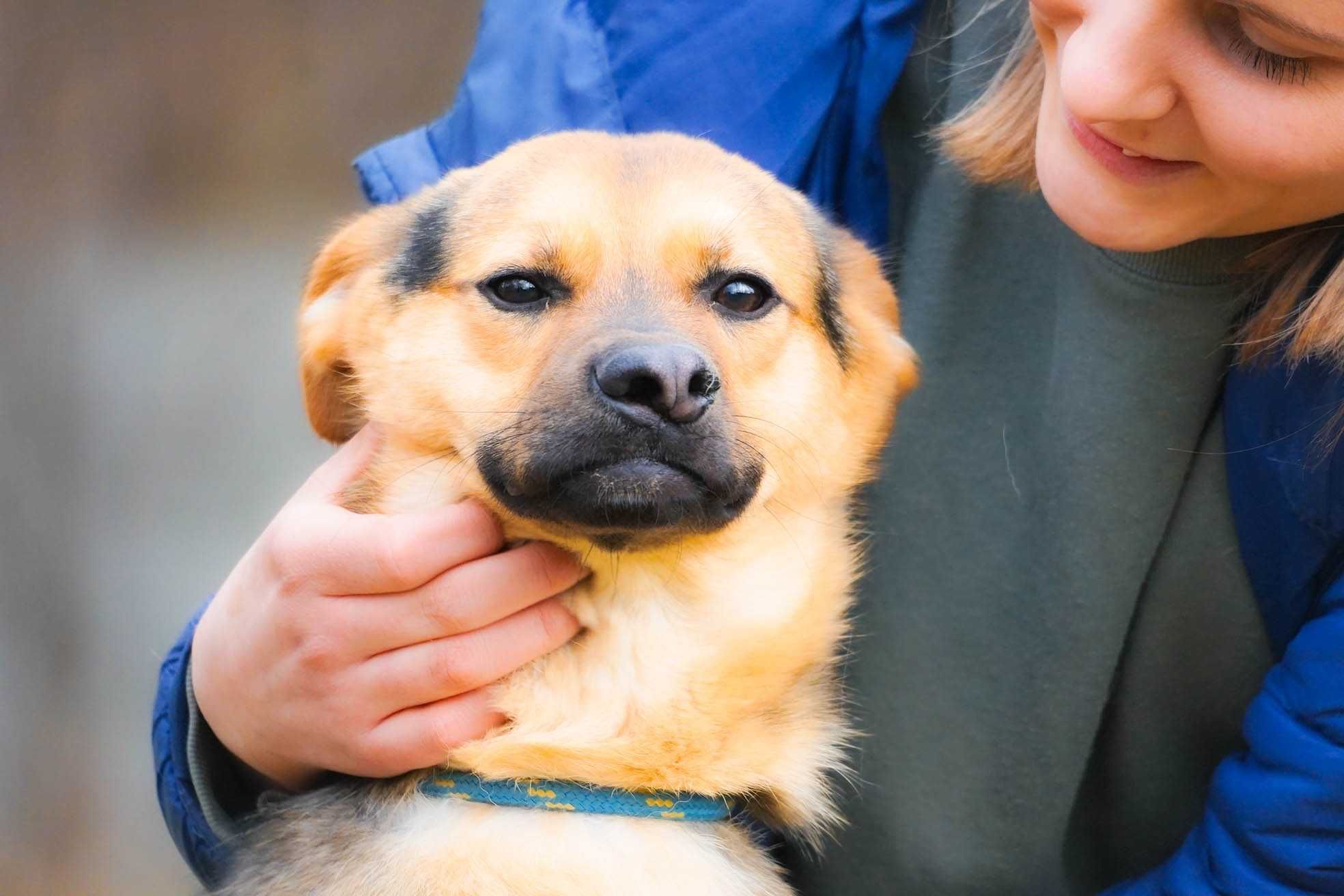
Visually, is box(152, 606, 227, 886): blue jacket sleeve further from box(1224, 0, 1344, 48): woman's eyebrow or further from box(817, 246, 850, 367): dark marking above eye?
box(1224, 0, 1344, 48): woman's eyebrow

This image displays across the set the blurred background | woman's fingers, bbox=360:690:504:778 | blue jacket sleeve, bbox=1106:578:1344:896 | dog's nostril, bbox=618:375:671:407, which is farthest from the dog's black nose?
the blurred background

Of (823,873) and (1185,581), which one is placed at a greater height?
(1185,581)

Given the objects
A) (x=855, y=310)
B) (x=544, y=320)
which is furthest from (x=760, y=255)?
(x=544, y=320)

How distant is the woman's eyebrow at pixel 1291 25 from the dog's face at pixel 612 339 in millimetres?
764

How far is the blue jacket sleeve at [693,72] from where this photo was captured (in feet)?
6.66

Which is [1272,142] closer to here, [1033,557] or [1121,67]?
[1121,67]

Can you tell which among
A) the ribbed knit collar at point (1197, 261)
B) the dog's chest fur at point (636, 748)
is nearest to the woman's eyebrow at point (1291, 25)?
the ribbed knit collar at point (1197, 261)

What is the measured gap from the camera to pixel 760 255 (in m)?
1.89

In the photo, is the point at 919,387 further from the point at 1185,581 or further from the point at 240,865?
the point at 240,865

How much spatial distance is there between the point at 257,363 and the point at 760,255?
9.15 feet

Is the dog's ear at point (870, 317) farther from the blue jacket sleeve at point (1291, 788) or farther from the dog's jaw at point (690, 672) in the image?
the blue jacket sleeve at point (1291, 788)

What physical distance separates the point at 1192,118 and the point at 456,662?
4.18ft

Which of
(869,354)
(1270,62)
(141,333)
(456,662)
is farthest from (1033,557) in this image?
(141,333)

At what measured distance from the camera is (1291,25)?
4.27 feet
